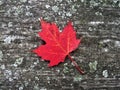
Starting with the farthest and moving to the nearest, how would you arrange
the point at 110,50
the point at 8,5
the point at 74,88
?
the point at 8,5 < the point at 110,50 < the point at 74,88

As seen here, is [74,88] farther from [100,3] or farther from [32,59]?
[100,3]

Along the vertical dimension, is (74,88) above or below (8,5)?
below

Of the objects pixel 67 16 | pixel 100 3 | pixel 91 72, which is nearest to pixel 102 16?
pixel 100 3
